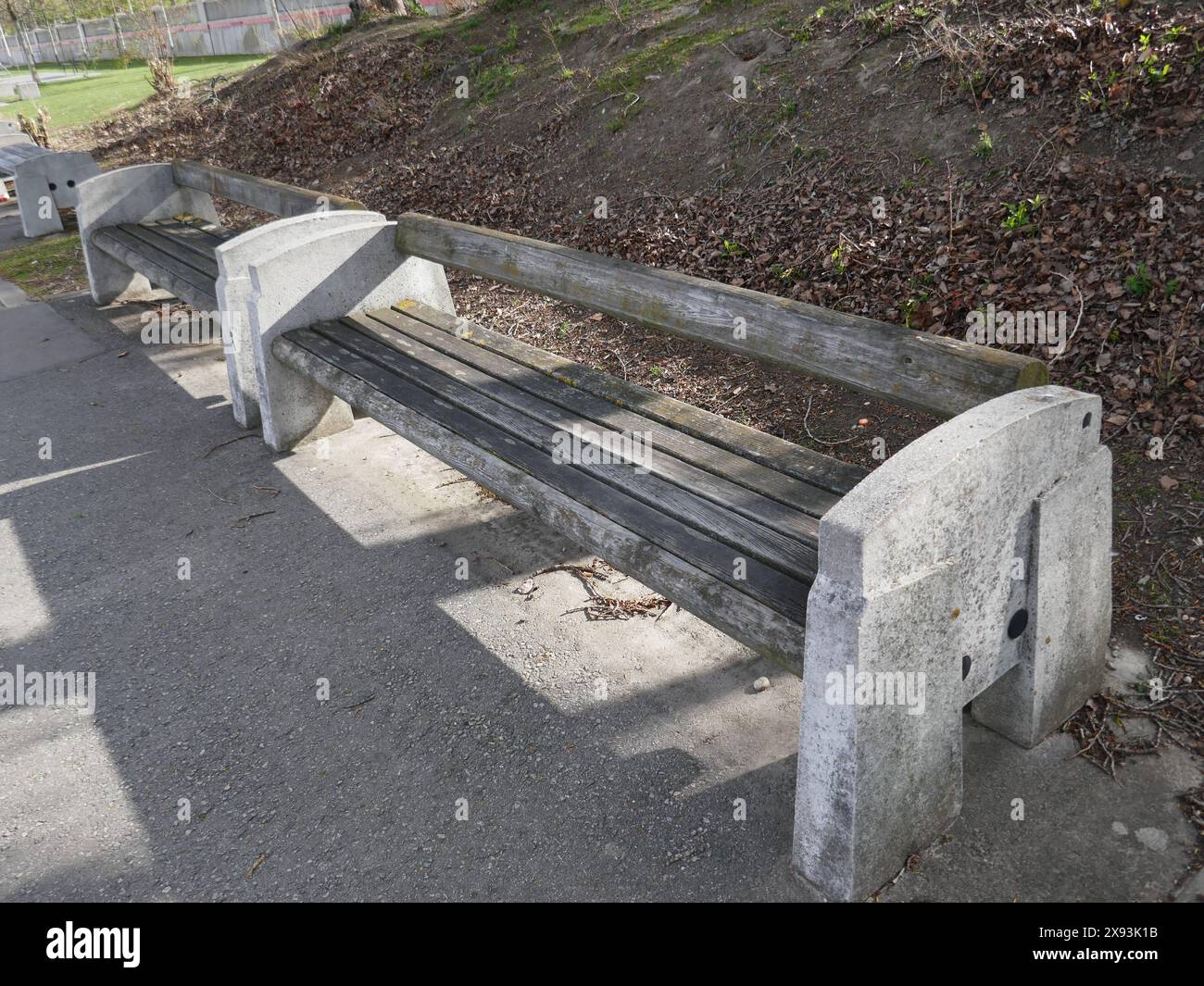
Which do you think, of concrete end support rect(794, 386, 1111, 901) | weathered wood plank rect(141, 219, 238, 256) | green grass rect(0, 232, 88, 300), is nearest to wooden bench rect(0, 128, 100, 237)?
green grass rect(0, 232, 88, 300)

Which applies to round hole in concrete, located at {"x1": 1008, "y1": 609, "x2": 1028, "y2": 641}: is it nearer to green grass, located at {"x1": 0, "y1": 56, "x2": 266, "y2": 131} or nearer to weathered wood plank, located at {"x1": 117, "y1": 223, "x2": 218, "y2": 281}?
weathered wood plank, located at {"x1": 117, "y1": 223, "x2": 218, "y2": 281}

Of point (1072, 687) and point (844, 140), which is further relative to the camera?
point (844, 140)

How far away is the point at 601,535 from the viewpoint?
2803 millimetres

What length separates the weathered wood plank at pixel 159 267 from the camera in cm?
546

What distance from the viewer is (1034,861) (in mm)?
2404

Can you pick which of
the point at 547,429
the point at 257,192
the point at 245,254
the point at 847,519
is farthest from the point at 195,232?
the point at 847,519

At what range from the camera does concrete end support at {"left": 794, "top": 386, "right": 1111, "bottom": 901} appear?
82.1 inches

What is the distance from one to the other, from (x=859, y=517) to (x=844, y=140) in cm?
459

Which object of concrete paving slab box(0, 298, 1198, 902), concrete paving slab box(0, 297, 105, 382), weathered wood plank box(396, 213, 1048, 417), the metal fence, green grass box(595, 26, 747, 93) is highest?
the metal fence

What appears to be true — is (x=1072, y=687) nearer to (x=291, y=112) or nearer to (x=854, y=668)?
(x=854, y=668)

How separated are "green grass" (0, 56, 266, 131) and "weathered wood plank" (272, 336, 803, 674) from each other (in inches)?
559

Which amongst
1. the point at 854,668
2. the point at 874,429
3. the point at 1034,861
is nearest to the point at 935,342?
the point at 854,668

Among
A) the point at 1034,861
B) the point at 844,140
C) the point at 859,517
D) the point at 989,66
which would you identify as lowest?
the point at 1034,861

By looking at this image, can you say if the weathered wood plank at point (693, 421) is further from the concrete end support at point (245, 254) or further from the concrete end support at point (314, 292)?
the concrete end support at point (245, 254)
